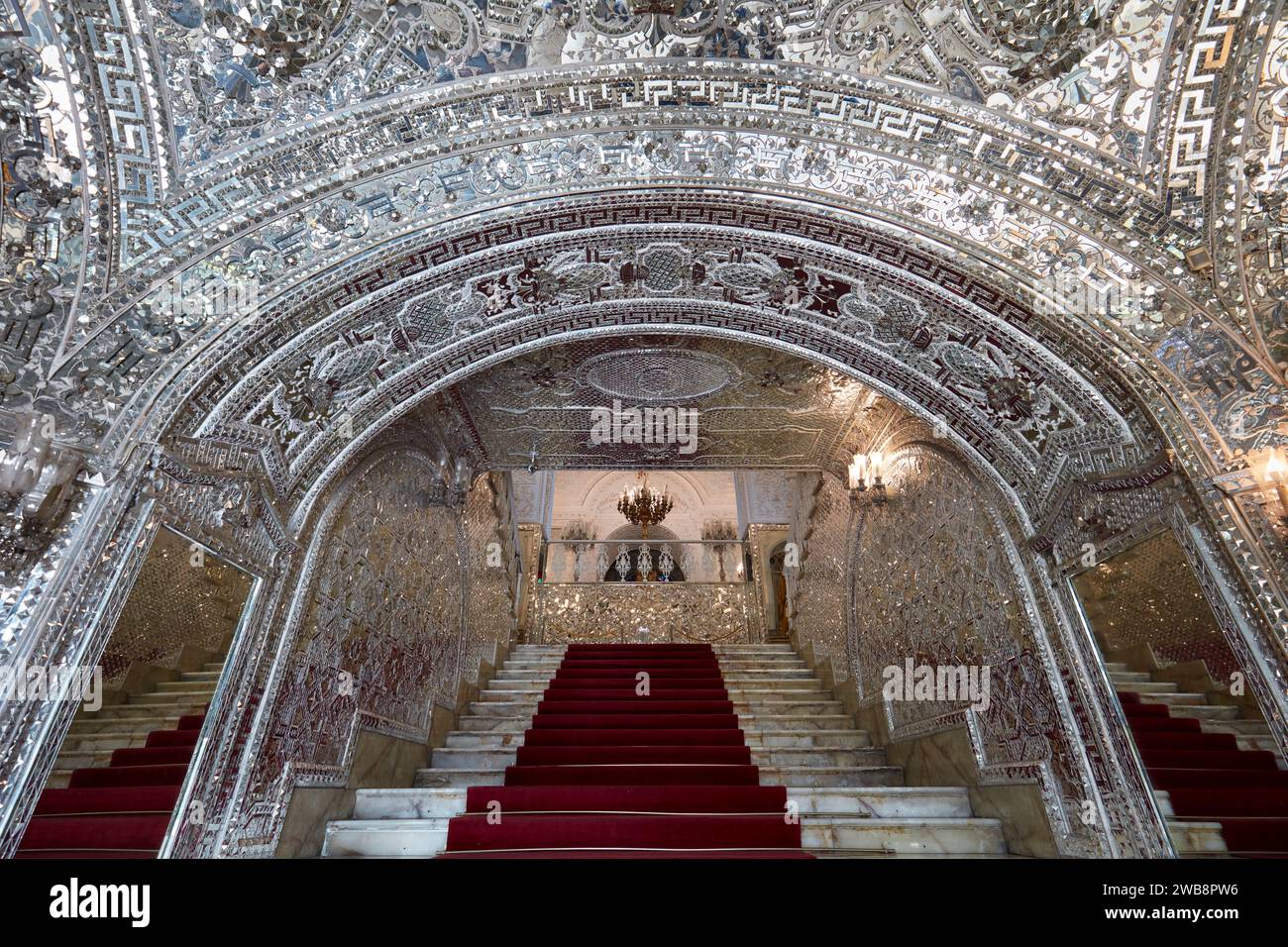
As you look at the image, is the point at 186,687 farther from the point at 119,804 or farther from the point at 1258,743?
the point at 1258,743

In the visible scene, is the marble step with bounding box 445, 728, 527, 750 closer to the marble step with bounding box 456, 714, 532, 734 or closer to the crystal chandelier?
the marble step with bounding box 456, 714, 532, 734

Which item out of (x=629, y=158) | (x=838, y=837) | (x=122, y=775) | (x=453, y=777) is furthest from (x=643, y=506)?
(x=122, y=775)

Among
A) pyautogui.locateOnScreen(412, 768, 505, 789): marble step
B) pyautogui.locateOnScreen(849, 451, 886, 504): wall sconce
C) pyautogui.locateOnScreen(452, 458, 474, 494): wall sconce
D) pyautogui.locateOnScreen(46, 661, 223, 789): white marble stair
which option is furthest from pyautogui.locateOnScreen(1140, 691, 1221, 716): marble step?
pyautogui.locateOnScreen(452, 458, 474, 494): wall sconce

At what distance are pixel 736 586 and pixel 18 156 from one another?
9437 mm

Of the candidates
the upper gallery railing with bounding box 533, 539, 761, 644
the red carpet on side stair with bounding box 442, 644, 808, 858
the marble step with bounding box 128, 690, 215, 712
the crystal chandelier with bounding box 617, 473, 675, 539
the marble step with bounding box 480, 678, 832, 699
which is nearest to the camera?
the marble step with bounding box 128, 690, 215, 712

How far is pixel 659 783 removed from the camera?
475 cm

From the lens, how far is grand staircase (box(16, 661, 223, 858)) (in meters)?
2.38

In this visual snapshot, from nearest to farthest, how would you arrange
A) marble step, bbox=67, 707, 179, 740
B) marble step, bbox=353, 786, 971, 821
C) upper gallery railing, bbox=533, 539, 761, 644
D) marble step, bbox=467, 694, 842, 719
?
marble step, bbox=67, 707, 179, 740, marble step, bbox=353, 786, 971, 821, marble step, bbox=467, 694, 842, 719, upper gallery railing, bbox=533, 539, 761, 644

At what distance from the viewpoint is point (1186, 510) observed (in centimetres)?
286

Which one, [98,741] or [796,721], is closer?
[98,741]

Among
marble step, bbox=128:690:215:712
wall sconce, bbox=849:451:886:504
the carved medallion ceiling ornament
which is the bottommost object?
marble step, bbox=128:690:215:712

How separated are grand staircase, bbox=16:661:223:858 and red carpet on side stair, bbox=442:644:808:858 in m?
1.52

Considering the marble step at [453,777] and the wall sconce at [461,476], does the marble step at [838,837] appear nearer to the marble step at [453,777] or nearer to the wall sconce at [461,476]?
the marble step at [453,777]

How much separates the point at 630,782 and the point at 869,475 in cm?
→ 340
